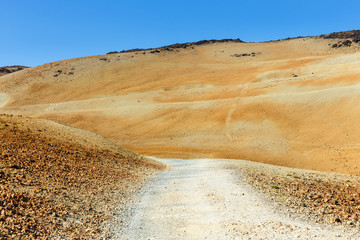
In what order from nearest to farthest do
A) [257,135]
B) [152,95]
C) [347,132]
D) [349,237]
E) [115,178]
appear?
[349,237] < [115,178] < [347,132] < [257,135] < [152,95]

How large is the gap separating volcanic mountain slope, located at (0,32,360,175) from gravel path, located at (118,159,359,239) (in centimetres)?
1799

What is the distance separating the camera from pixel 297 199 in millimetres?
11633

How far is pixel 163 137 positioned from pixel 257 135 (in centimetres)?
1285

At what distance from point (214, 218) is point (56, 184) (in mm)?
7147

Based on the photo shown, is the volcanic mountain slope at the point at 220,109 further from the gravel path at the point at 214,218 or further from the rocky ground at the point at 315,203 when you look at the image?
the gravel path at the point at 214,218

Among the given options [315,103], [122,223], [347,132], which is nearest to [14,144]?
[122,223]

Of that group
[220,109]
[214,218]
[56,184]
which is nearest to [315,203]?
[214,218]

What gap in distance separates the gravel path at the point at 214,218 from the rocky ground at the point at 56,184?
1323 mm

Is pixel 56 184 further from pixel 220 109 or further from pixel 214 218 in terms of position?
pixel 220 109

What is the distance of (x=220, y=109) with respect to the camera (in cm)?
4512

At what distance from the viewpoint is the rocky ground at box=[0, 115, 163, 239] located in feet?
27.2

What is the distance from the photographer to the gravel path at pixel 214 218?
8180mm

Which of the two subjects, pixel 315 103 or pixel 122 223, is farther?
pixel 315 103

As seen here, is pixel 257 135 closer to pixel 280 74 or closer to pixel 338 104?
pixel 338 104
